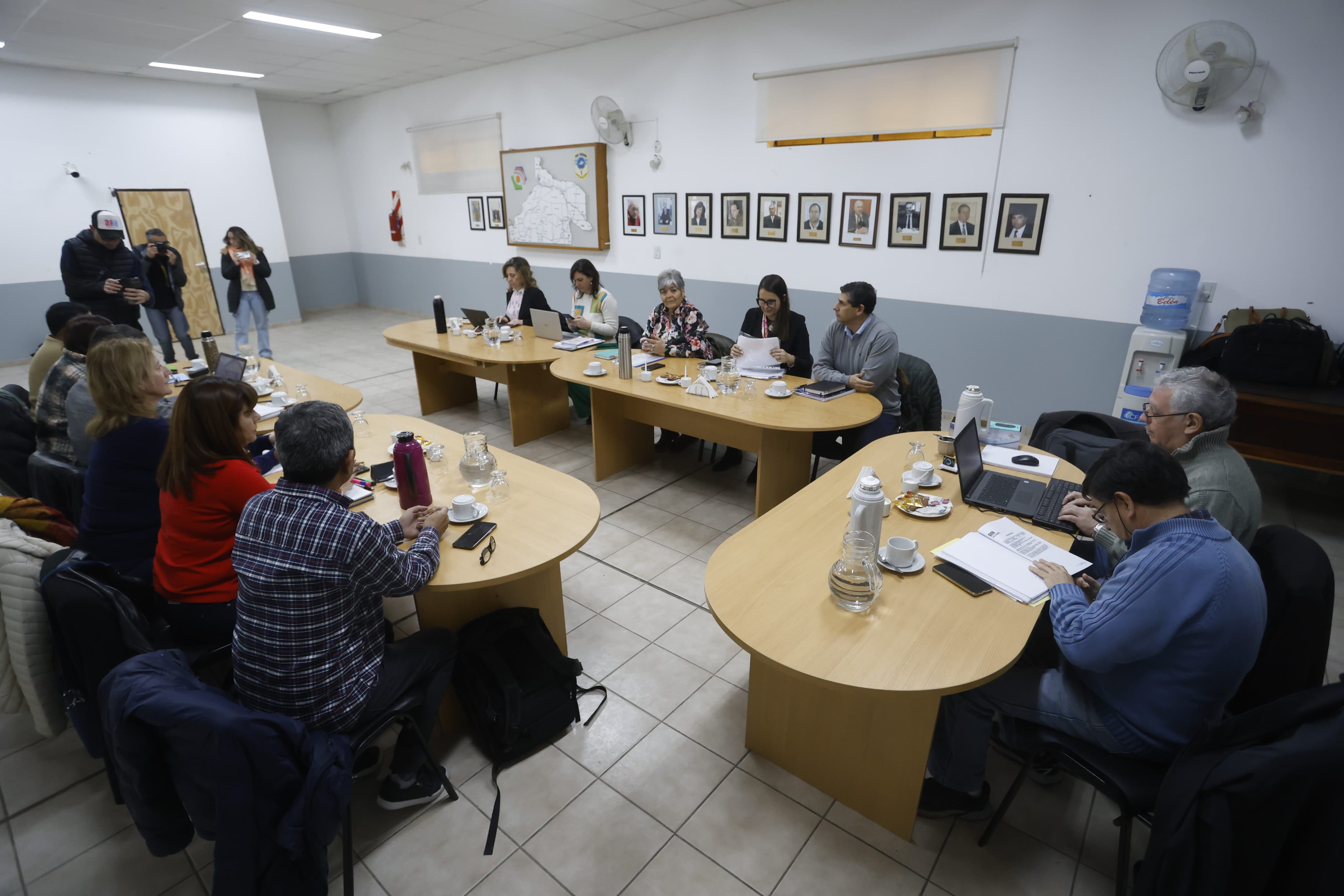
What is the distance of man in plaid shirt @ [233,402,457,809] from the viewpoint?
160 cm

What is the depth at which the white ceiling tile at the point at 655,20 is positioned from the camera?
567 centimetres

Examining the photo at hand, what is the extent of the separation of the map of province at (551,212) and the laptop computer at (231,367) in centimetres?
445

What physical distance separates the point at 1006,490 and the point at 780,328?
6.88 ft

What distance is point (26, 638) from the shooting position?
1.84m

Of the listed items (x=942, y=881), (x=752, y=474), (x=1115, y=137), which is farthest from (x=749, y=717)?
(x=1115, y=137)

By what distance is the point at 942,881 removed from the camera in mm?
1812

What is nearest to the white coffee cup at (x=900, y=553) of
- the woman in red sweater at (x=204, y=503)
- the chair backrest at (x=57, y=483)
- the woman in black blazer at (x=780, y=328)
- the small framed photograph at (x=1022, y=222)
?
the woman in red sweater at (x=204, y=503)

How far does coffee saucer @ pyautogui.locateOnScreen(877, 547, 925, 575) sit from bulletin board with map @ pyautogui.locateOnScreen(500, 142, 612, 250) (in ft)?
20.4

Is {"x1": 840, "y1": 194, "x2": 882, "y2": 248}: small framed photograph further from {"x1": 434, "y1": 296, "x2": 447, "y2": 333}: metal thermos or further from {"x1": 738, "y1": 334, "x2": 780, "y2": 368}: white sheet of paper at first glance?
{"x1": 434, "y1": 296, "x2": 447, "y2": 333}: metal thermos

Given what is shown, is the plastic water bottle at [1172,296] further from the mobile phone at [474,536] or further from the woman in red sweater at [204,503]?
the woman in red sweater at [204,503]

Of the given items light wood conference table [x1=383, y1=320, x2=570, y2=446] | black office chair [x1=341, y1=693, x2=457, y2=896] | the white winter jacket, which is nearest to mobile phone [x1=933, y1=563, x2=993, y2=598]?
black office chair [x1=341, y1=693, x2=457, y2=896]

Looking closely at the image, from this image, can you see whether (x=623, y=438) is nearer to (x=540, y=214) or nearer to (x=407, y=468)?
(x=407, y=468)

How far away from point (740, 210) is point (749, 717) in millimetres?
5101

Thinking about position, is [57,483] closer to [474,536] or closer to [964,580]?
[474,536]
